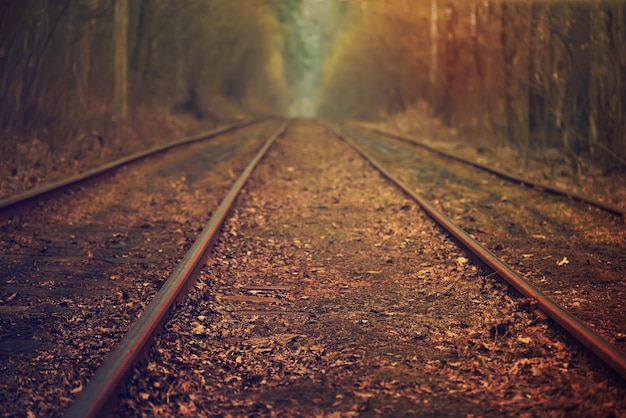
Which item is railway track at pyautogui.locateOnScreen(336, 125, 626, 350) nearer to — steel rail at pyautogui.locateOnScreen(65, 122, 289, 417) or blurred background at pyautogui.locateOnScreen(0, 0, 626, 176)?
steel rail at pyautogui.locateOnScreen(65, 122, 289, 417)

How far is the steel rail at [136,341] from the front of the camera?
2.84 metres

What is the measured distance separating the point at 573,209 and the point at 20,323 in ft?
22.0

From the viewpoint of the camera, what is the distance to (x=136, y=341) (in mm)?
3502

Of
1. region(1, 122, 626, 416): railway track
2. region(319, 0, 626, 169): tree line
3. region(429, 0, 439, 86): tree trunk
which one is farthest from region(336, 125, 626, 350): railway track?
region(429, 0, 439, 86): tree trunk

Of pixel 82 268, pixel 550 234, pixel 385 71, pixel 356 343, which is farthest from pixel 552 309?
pixel 385 71

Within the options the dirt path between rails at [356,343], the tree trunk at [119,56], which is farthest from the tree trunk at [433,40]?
the dirt path between rails at [356,343]

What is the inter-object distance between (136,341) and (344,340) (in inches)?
49.8

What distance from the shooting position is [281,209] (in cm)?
851

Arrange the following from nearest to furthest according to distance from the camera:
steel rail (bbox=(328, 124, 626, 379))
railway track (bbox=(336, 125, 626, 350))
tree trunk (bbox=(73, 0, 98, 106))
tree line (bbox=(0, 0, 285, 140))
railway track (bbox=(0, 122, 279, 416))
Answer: steel rail (bbox=(328, 124, 626, 379)) → railway track (bbox=(0, 122, 279, 416)) → railway track (bbox=(336, 125, 626, 350)) → tree line (bbox=(0, 0, 285, 140)) → tree trunk (bbox=(73, 0, 98, 106))

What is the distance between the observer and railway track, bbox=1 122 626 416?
10.8 feet

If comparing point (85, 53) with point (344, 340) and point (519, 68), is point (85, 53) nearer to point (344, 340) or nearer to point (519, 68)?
point (519, 68)

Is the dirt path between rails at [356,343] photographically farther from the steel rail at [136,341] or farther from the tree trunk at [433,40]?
the tree trunk at [433,40]

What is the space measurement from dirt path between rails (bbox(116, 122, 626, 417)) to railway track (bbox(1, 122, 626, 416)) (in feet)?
0.03

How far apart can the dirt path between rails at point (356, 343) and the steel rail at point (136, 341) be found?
10 centimetres
